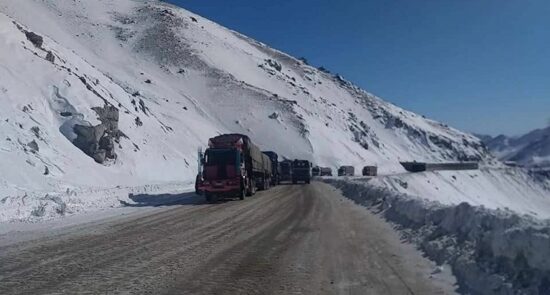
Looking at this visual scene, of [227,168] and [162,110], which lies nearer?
[227,168]

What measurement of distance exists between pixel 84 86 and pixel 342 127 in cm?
7738

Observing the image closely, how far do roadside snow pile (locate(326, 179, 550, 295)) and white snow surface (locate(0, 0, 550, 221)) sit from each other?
47.3 ft

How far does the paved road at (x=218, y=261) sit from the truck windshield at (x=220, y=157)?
1403 cm

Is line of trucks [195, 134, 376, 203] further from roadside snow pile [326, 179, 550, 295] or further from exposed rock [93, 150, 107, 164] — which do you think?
roadside snow pile [326, 179, 550, 295]

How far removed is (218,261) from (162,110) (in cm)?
6453

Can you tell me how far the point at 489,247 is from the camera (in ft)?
29.6

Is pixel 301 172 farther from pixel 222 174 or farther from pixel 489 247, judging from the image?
pixel 489 247

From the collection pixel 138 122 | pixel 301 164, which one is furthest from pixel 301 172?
pixel 138 122

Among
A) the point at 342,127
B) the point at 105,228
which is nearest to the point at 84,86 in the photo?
the point at 105,228

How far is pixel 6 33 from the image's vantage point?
45.5m

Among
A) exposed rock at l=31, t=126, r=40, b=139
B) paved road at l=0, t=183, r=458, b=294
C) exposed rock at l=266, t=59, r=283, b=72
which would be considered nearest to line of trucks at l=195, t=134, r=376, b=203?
exposed rock at l=31, t=126, r=40, b=139

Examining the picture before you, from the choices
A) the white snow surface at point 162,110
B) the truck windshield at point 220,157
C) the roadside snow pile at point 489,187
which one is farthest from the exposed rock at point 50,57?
the roadside snow pile at point 489,187

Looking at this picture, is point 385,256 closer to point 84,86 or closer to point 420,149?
point 84,86

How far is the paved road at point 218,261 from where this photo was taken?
8469 mm
